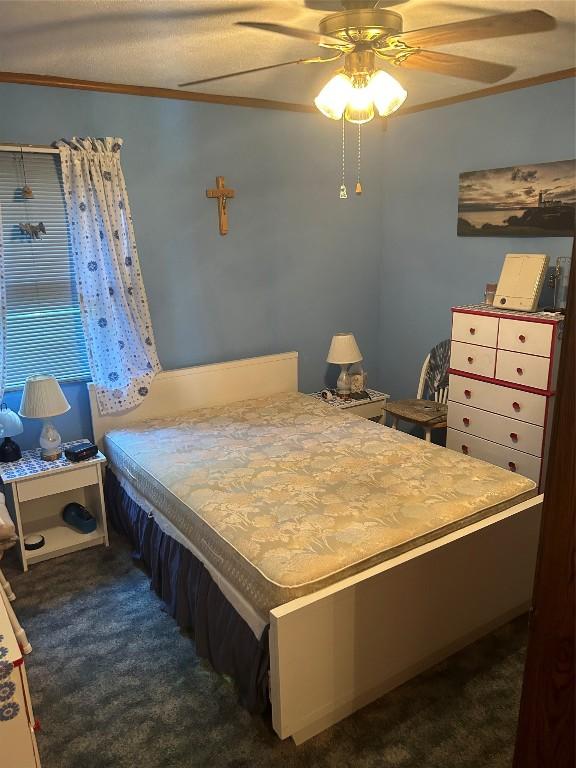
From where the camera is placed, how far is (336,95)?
7.37 feet

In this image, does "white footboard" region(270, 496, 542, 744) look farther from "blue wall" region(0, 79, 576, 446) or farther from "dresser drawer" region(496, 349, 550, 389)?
"blue wall" region(0, 79, 576, 446)

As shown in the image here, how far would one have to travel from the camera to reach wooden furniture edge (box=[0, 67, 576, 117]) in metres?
3.10

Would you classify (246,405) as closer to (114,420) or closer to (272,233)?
(114,420)

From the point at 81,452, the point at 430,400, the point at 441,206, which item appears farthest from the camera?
the point at 430,400

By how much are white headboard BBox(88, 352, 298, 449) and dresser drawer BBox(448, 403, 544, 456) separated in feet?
3.94

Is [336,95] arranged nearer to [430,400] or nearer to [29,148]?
[29,148]

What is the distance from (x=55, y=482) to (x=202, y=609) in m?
1.20

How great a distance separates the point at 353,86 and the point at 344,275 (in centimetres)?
234

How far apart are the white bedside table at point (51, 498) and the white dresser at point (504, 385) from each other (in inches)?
85.3

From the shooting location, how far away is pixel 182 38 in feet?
8.04

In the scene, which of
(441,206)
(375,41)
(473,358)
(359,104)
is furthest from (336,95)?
(441,206)

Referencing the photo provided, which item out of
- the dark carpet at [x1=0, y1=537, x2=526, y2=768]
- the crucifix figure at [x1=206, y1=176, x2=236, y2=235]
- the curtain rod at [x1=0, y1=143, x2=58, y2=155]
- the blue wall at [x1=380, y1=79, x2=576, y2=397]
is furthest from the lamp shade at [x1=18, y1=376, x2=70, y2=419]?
the blue wall at [x1=380, y1=79, x2=576, y2=397]

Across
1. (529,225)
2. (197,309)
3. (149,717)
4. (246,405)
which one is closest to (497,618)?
(149,717)

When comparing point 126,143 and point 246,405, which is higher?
point 126,143
